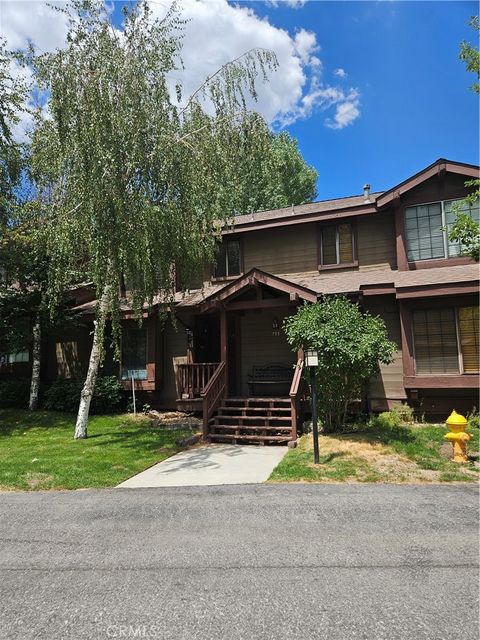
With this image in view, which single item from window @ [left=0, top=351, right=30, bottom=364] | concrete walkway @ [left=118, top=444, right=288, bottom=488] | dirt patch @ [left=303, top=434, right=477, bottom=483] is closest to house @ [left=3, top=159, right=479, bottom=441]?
concrete walkway @ [left=118, top=444, right=288, bottom=488]

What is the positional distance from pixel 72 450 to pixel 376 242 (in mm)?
9398

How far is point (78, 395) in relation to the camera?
1366cm

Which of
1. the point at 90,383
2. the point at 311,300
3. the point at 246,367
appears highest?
the point at 311,300

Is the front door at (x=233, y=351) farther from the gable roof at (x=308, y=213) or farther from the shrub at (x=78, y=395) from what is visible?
the shrub at (x=78, y=395)

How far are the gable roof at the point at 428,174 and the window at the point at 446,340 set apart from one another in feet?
10.5

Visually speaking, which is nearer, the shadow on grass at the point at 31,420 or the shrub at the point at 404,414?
the shrub at the point at 404,414

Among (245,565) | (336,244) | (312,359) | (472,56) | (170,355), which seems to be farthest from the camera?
(170,355)

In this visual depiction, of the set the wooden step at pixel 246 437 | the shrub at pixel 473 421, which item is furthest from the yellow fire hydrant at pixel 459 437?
the wooden step at pixel 246 437

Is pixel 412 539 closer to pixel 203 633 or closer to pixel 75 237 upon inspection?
pixel 203 633

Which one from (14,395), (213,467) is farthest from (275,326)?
(14,395)

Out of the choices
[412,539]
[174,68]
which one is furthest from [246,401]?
[174,68]

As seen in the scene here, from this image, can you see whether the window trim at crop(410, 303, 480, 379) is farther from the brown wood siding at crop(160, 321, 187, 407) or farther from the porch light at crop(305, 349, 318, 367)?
the brown wood siding at crop(160, 321, 187, 407)

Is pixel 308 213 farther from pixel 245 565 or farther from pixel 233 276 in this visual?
pixel 245 565

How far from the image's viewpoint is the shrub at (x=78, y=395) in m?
13.2
